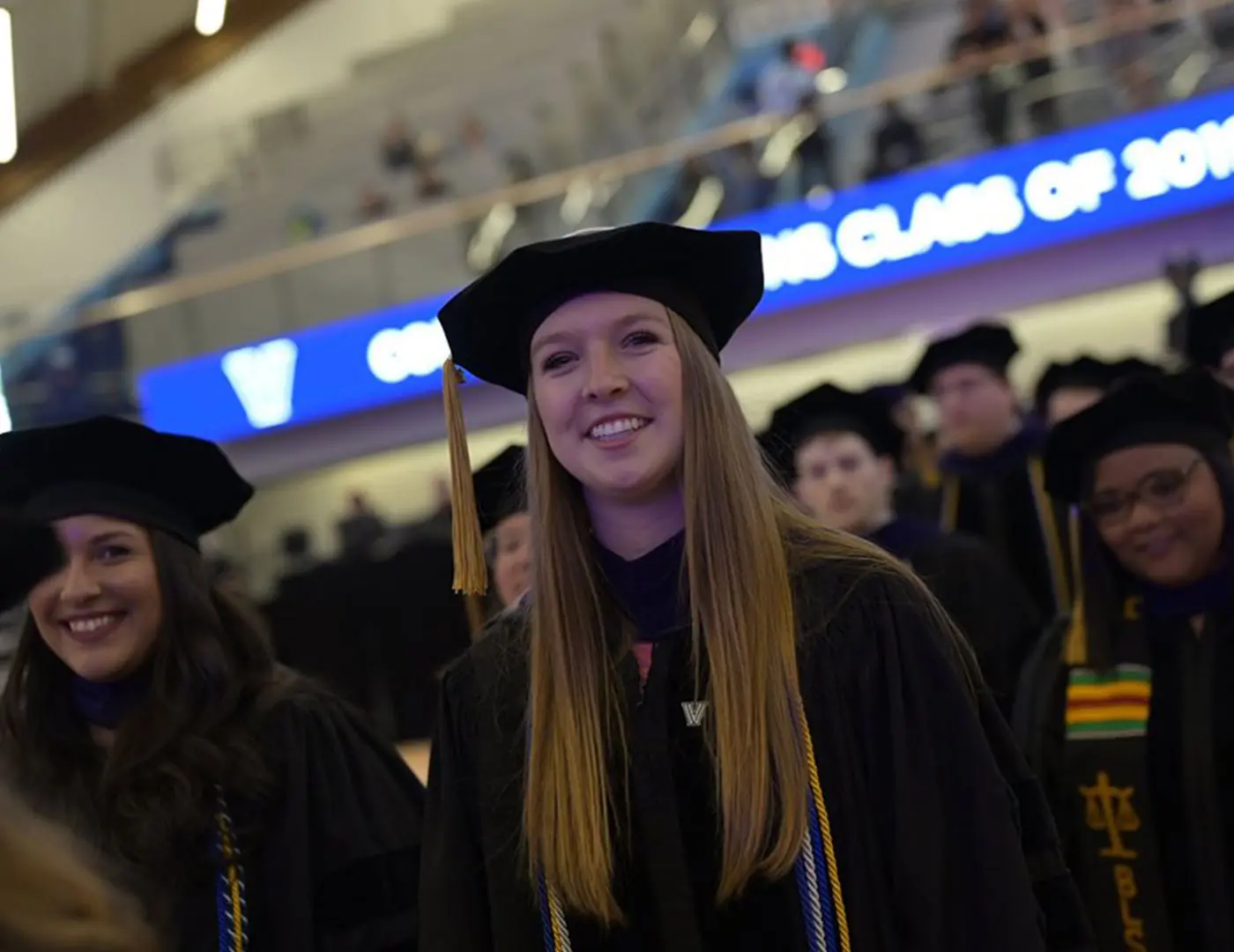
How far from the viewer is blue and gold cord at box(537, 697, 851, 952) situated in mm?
1888

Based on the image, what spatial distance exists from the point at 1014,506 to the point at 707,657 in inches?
124

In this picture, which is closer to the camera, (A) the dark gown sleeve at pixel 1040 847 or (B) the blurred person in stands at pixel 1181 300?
(A) the dark gown sleeve at pixel 1040 847

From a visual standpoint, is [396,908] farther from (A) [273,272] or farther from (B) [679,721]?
(A) [273,272]

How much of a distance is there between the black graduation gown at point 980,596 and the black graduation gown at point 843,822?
1.96m

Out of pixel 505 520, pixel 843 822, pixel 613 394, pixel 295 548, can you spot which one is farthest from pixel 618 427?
pixel 295 548

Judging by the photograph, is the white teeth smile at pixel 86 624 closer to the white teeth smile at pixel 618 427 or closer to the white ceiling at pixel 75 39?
the white teeth smile at pixel 618 427

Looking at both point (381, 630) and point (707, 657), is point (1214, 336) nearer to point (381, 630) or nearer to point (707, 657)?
point (707, 657)

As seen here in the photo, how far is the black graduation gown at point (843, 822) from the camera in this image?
1.89 meters

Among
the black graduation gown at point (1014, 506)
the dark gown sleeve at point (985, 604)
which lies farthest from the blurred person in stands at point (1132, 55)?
the dark gown sleeve at point (985, 604)

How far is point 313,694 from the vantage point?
2803 mm

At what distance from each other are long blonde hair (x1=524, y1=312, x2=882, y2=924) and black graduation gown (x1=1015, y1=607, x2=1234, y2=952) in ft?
3.64

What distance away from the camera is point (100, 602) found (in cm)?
265

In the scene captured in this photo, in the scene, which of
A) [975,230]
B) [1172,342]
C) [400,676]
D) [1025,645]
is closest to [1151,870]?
[1025,645]

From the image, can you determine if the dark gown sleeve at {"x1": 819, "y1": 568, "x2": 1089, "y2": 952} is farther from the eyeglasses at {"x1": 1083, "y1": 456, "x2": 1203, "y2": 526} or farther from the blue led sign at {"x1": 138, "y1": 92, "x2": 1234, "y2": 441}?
the blue led sign at {"x1": 138, "y1": 92, "x2": 1234, "y2": 441}
